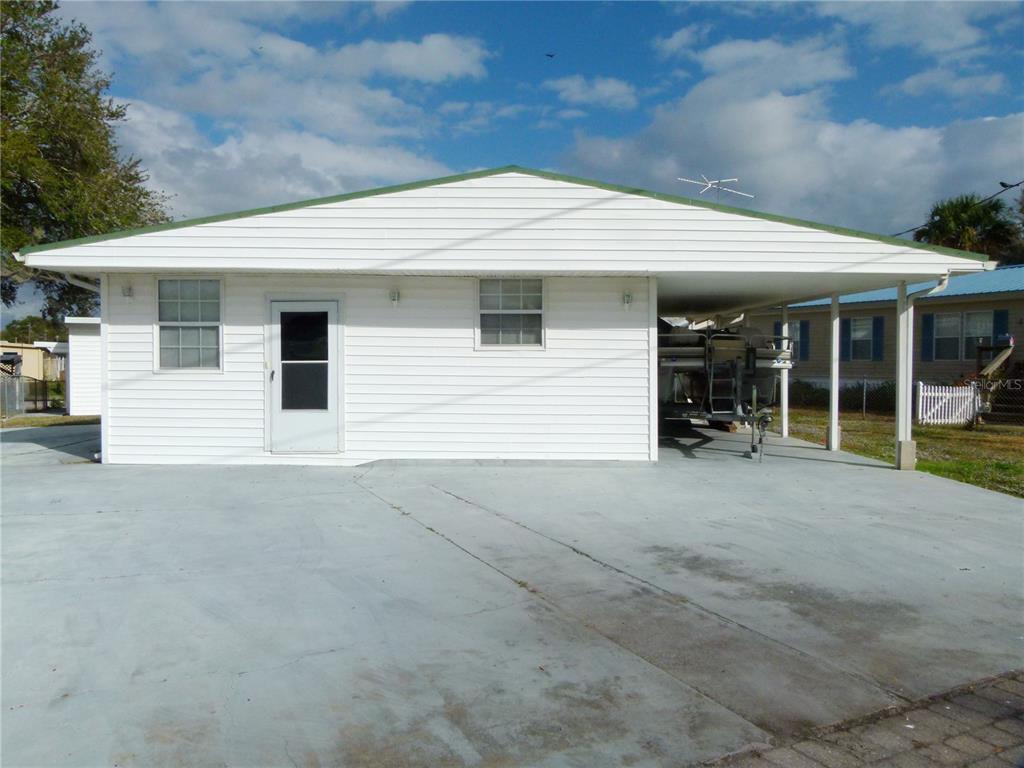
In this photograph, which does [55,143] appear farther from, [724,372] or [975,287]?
[975,287]

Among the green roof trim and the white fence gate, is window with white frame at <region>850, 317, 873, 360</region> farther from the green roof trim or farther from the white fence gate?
the green roof trim

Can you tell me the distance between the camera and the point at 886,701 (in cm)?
388

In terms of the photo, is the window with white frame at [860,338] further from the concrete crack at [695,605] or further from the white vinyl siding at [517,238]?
the concrete crack at [695,605]

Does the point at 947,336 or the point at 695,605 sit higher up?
the point at 947,336

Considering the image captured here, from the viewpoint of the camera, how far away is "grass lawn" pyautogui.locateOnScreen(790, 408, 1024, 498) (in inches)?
446

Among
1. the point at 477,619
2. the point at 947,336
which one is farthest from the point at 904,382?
the point at 947,336

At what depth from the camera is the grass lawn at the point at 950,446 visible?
11338mm

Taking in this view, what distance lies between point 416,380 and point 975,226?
83.5 feet

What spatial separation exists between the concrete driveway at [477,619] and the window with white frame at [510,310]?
2.76 metres

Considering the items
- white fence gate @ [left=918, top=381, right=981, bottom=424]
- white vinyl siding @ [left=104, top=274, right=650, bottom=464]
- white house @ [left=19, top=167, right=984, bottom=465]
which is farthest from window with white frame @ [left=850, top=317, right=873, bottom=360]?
white vinyl siding @ [left=104, top=274, right=650, bottom=464]

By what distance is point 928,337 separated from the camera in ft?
79.5

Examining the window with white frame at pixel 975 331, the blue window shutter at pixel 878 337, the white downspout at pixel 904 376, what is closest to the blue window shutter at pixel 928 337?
the window with white frame at pixel 975 331

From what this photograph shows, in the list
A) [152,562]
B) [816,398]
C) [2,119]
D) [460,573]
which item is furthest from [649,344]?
[2,119]

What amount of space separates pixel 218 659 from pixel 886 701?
10.9 ft
